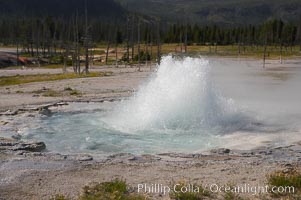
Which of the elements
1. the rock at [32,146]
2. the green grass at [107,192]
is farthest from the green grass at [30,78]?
the green grass at [107,192]

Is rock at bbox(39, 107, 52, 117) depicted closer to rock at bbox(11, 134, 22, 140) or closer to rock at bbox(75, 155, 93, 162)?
rock at bbox(11, 134, 22, 140)

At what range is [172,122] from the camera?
2144 cm

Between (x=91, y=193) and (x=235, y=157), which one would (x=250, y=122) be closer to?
(x=235, y=157)

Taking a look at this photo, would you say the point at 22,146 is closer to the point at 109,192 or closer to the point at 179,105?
the point at 109,192

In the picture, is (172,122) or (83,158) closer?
(83,158)

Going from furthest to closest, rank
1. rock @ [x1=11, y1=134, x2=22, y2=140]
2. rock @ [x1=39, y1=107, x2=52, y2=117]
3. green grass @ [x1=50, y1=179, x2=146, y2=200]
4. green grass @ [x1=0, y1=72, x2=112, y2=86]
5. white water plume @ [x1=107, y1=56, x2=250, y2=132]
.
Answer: green grass @ [x1=0, y1=72, x2=112, y2=86], rock @ [x1=39, y1=107, x2=52, y2=117], white water plume @ [x1=107, y1=56, x2=250, y2=132], rock @ [x1=11, y1=134, x2=22, y2=140], green grass @ [x1=50, y1=179, x2=146, y2=200]

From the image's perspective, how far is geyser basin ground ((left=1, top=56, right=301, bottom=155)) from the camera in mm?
18297

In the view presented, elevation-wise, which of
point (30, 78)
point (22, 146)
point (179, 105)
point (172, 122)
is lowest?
point (30, 78)

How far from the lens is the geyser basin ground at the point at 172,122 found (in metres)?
18.3

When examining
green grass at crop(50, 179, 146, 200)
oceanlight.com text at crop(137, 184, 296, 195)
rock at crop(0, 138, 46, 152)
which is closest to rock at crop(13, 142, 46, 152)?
rock at crop(0, 138, 46, 152)

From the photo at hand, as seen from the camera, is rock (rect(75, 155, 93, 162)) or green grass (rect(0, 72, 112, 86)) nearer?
rock (rect(75, 155, 93, 162))

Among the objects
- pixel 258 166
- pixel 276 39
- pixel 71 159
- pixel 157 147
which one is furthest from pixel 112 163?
pixel 276 39

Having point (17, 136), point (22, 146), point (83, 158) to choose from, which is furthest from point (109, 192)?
point (17, 136)

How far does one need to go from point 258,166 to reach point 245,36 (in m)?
128
